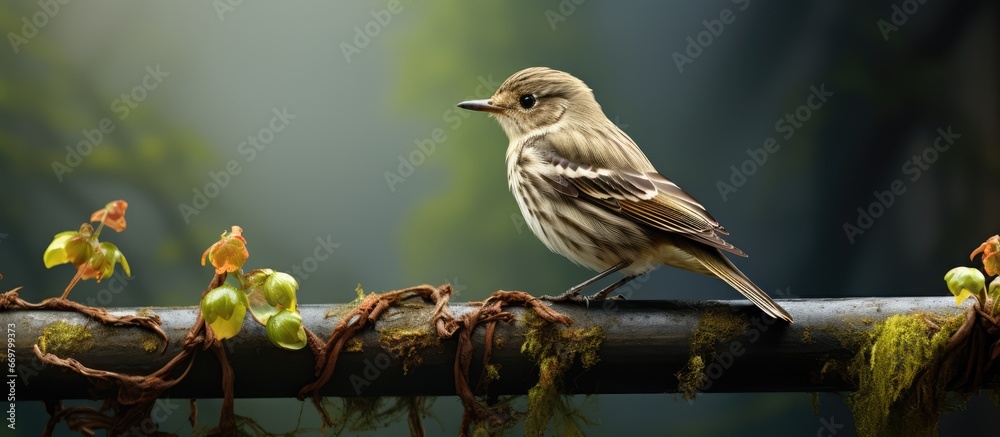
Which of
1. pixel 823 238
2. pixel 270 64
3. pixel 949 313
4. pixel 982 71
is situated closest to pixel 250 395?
pixel 949 313

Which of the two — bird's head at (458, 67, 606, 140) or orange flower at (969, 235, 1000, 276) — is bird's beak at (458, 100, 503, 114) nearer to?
bird's head at (458, 67, 606, 140)

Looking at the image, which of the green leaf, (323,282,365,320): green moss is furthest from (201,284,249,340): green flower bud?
the green leaf

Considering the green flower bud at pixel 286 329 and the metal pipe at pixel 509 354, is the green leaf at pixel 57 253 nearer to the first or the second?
the metal pipe at pixel 509 354

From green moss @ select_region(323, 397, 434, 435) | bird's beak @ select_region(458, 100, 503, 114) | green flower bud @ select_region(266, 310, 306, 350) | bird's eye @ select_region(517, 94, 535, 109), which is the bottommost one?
green moss @ select_region(323, 397, 434, 435)

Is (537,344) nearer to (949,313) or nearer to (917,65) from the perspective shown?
(949,313)

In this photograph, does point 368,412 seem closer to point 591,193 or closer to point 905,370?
point 591,193

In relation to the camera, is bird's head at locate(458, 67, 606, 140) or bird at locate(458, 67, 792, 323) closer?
bird at locate(458, 67, 792, 323)

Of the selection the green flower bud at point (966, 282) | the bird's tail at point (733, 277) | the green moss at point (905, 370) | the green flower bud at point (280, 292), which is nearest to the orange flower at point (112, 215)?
the green flower bud at point (280, 292)

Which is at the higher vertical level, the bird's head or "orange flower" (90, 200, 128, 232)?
the bird's head
